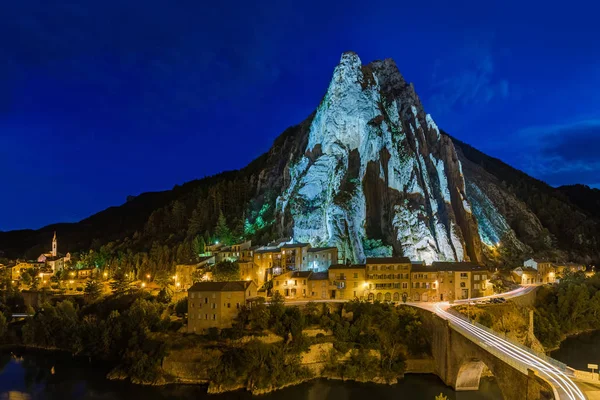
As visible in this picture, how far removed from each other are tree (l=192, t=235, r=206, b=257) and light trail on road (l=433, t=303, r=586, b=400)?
4564 centimetres

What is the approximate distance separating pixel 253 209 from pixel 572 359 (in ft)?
200

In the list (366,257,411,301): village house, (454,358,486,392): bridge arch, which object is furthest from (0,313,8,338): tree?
(454,358,486,392): bridge arch

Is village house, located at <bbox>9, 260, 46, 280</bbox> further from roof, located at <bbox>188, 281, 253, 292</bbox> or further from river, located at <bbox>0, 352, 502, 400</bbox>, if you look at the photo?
roof, located at <bbox>188, 281, 253, 292</bbox>

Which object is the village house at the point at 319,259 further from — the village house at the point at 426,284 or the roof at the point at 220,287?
the roof at the point at 220,287

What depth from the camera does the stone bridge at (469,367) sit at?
81.9 ft

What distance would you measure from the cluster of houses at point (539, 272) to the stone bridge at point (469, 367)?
32.3 meters

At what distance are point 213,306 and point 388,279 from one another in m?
20.4

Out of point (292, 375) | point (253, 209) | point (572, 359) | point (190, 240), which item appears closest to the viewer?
point (292, 375)

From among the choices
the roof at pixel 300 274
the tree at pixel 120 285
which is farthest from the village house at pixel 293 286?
the tree at pixel 120 285

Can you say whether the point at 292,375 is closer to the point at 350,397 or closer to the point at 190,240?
the point at 350,397

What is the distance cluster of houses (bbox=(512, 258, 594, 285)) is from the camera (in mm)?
69750

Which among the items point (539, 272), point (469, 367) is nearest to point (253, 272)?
point (469, 367)

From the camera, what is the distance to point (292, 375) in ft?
132

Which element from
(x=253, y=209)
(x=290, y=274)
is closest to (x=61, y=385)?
(x=290, y=274)
